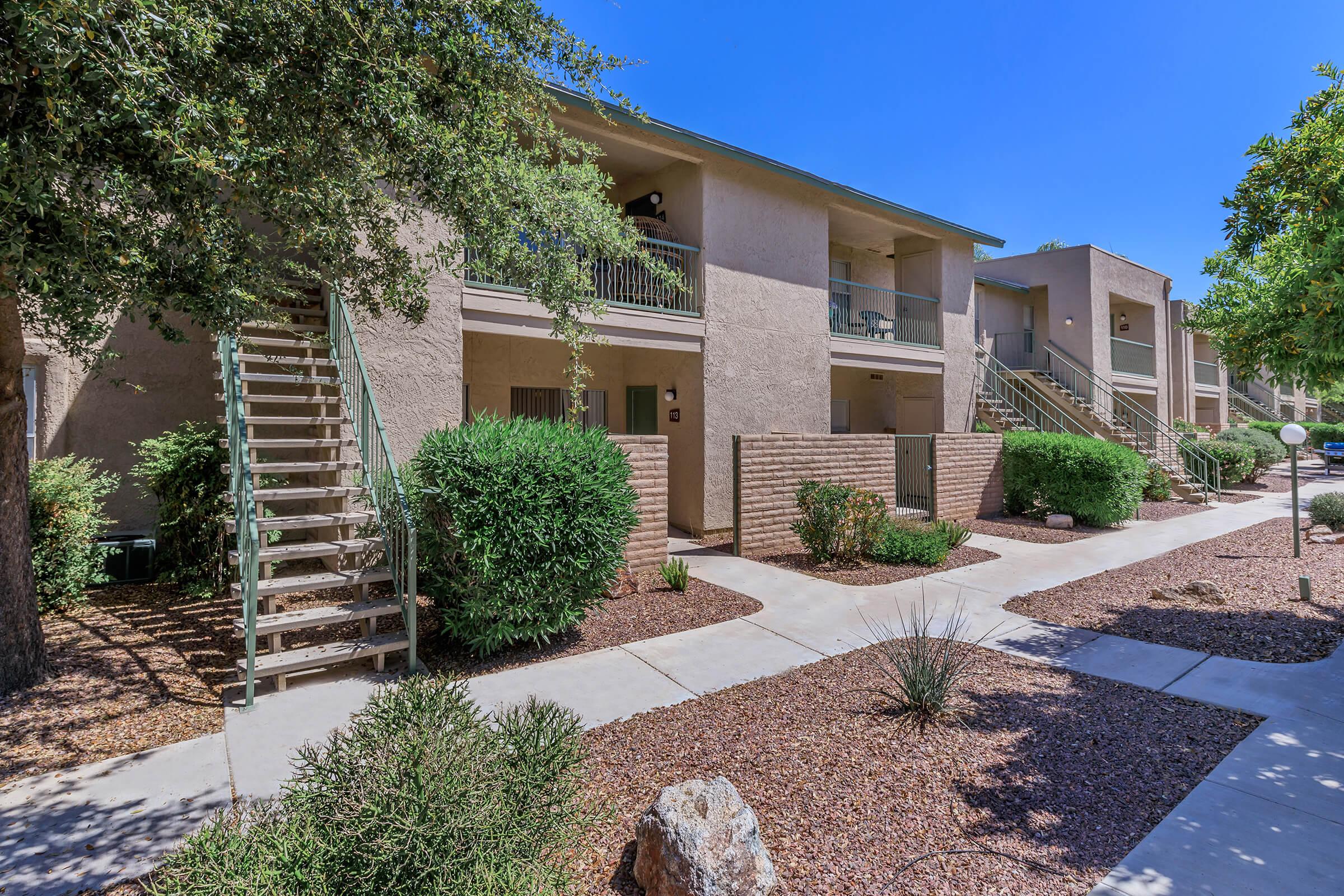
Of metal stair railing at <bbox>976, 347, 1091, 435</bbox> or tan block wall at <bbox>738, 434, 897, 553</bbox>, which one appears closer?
tan block wall at <bbox>738, 434, 897, 553</bbox>

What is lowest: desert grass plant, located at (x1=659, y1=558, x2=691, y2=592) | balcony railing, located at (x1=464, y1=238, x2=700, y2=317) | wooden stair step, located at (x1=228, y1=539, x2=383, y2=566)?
desert grass plant, located at (x1=659, y1=558, x2=691, y2=592)

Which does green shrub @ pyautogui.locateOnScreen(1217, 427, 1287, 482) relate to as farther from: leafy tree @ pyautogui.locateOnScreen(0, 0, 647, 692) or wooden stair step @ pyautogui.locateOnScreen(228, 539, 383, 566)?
wooden stair step @ pyautogui.locateOnScreen(228, 539, 383, 566)

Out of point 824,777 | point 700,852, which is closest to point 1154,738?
point 824,777

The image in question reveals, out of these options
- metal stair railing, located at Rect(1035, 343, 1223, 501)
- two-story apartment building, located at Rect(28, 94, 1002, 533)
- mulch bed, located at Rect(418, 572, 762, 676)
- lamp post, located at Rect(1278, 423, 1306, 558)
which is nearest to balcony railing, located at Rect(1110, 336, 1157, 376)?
metal stair railing, located at Rect(1035, 343, 1223, 501)

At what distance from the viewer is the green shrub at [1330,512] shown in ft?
37.4

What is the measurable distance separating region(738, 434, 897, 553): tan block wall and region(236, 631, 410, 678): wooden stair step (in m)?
5.65

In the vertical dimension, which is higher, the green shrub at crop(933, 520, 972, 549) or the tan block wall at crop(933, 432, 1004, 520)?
the tan block wall at crop(933, 432, 1004, 520)

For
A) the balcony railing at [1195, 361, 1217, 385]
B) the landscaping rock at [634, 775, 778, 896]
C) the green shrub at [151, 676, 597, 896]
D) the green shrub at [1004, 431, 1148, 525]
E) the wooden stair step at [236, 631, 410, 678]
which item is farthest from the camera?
the balcony railing at [1195, 361, 1217, 385]

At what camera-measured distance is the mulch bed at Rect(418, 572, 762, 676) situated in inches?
219

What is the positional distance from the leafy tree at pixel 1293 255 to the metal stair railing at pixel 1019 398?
10139mm

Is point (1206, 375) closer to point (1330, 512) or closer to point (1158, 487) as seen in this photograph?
point (1158, 487)

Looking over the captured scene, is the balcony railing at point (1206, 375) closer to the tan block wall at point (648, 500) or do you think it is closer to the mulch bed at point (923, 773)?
the tan block wall at point (648, 500)

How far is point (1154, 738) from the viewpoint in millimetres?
4105

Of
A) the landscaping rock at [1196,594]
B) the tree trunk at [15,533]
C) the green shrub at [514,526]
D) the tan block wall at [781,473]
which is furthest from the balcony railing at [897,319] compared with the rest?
the tree trunk at [15,533]
